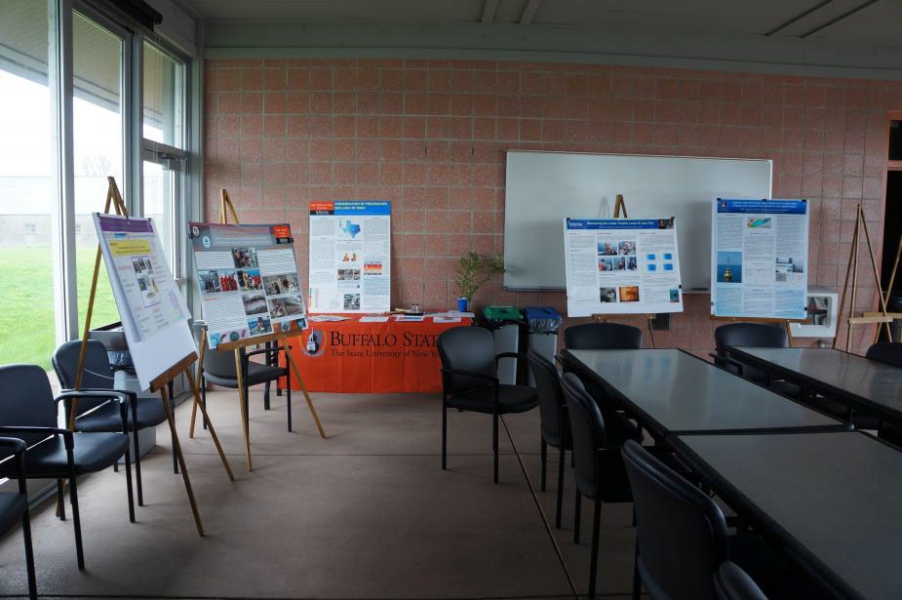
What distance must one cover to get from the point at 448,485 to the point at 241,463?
136cm

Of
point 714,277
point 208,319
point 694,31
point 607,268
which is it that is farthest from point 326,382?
point 694,31

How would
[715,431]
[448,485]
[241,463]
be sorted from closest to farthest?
[715,431], [448,485], [241,463]

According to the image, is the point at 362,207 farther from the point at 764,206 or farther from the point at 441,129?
the point at 764,206

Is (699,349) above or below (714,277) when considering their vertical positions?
below

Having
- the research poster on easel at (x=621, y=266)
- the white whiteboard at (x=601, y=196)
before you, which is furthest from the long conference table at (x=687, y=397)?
the white whiteboard at (x=601, y=196)

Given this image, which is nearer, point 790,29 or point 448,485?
point 448,485

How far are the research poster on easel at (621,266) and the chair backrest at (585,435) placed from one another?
9.81ft

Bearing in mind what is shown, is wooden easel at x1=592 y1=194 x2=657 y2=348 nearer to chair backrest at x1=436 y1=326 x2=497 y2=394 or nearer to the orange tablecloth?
the orange tablecloth

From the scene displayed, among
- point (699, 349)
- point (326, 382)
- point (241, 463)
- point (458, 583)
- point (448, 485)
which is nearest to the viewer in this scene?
point (458, 583)

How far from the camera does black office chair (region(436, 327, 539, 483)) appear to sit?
3.80 meters

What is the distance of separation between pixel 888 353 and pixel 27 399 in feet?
15.4

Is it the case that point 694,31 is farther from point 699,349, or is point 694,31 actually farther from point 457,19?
point 699,349

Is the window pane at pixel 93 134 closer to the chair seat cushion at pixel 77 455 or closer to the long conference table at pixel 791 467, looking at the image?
the chair seat cushion at pixel 77 455

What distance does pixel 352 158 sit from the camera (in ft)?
19.7
